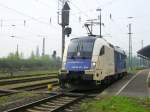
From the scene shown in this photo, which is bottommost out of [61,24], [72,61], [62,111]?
[62,111]

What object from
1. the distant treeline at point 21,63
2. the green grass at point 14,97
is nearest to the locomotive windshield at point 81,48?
the green grass at point 14,97

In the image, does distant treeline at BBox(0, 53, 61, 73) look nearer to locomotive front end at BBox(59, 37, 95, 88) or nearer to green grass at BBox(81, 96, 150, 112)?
locomotive front end at BBox(59, 37, 95, 88)

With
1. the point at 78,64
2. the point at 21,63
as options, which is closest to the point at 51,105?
the point at 78,64

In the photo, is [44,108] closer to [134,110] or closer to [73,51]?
[134,110]

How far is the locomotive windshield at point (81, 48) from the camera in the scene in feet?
68.5

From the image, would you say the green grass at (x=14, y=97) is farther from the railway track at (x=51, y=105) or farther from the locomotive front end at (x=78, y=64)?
the locomotive front end at (x=78, y=64)

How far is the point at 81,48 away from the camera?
2120 cm

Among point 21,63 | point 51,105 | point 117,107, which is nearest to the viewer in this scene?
point 117,107

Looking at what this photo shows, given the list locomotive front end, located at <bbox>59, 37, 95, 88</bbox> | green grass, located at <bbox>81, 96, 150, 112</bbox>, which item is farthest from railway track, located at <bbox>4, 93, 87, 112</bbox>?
locomotive front end, located at <bbox>59, 37, 95, 88</bbox>

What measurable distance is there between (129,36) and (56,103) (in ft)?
234

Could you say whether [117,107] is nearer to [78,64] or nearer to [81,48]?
[78,64]

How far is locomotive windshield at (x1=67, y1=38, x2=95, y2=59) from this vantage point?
2088cm

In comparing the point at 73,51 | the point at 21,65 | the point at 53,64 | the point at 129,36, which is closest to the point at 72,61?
the point at 73,51

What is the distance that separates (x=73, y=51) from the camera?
21.3 meters
